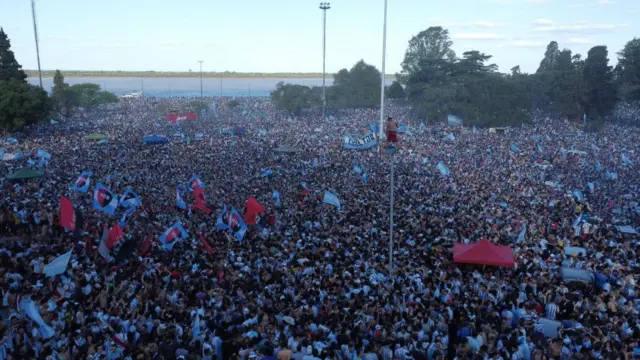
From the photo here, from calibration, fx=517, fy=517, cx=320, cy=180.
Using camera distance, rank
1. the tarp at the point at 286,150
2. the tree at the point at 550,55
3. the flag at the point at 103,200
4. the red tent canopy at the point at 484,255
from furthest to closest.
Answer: the tree at the point at 550,55, the tarp at the point at 286,150, the flag at the point at 103,200, the red tent canopy at the point at 484,255

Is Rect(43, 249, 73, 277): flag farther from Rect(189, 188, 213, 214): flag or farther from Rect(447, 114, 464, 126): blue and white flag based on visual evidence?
Rect(447, 114, 464, 126): blue and white flag

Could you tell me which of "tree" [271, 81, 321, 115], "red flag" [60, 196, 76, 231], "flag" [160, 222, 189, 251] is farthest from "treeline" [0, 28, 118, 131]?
"flag" [160, 222, 189, 251]

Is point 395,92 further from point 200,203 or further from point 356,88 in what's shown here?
point 200,203

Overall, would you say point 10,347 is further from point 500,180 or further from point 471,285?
point 500,180

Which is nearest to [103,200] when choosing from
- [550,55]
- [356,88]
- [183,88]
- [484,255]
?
[484,255]

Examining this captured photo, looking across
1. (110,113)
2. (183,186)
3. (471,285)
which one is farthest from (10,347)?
(110,113)

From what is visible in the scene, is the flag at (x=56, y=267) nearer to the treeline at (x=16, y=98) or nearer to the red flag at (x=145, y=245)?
the red flag at (x=145, y=245)

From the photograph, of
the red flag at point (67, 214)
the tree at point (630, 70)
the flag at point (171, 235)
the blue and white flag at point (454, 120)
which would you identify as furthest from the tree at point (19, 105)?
the tree at point (630, 70)

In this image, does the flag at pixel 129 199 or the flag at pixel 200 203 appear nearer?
the flag at pixel 129 199
